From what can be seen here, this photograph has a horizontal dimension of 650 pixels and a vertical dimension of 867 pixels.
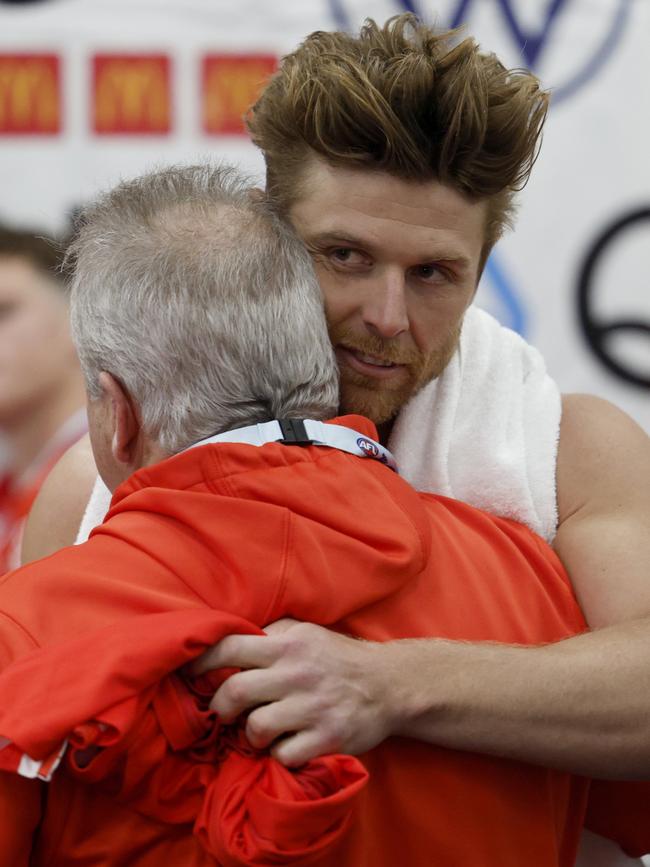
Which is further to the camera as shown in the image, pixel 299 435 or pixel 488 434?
pixel 488 434

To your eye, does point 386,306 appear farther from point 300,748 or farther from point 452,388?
point 300,748

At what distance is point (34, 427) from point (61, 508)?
3.37 feet

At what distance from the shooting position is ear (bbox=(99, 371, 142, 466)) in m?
1.10

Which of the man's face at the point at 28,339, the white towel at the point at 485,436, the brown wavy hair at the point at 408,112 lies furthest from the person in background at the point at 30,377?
the brown wavy hair at the point at 408,112

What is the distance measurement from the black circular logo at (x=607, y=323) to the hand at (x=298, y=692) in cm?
158

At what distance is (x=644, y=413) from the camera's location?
2.47m

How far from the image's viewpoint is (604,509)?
54.7 inches

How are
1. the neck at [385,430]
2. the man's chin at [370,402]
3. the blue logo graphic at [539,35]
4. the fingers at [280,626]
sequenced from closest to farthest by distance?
the fingers at [280,626], the man's chin at [370,402], the neck at [385,430], the blue logo graphic at [539,35]

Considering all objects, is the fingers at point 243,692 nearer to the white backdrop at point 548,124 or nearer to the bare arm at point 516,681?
the bare arm at point 516,681

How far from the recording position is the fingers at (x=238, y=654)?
968 mm

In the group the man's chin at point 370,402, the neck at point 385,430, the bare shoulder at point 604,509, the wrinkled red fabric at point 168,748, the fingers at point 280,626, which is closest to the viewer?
the wrinkled red fabric at point 168,748

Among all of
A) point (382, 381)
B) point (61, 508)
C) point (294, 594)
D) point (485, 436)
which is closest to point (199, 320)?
point (294, 594)

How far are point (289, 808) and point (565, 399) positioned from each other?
0.82 metres

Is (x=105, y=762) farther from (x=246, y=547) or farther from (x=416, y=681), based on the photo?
(x=416, y=681)
